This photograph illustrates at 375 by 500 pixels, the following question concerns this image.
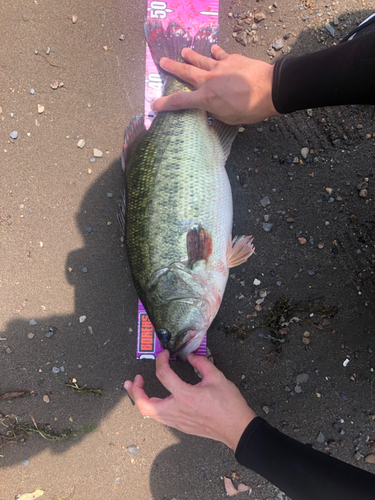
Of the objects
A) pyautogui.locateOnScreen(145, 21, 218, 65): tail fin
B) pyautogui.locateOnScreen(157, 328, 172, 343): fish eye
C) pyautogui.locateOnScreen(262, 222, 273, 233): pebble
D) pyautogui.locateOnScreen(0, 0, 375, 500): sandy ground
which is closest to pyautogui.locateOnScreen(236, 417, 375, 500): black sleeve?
pyautogui.locateOnScreen(0, 0, 375, 500): sandy ground

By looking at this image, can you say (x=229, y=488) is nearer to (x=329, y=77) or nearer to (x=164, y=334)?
(x=164, y=334)

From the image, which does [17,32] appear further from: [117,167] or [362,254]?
[362,254]

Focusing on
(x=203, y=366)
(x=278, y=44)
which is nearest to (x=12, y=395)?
(x=203, y=366)

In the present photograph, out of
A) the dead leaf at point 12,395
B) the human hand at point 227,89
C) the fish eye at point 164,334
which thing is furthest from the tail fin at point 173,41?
the dead leaf at point 12,395

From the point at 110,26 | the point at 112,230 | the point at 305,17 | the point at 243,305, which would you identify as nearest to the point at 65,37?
the point at 110,26

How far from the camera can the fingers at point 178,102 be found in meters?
2.23

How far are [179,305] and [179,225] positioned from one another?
0.59 metres

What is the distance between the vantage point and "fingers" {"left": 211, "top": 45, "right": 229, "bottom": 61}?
2354mm

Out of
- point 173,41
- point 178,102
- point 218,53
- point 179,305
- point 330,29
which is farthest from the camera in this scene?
point 330,29

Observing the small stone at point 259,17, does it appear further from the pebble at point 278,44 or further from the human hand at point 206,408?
the human hand at point 206,408

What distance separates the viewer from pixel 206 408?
78.6 inches

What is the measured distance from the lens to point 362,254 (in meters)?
2.58

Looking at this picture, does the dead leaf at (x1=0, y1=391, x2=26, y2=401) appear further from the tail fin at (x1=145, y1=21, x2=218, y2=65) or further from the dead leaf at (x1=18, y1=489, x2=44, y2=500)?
the tail fin at (x1=145, y1=21, x2=218, y2=65)

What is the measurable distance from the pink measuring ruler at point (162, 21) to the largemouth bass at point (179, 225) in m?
0.44
